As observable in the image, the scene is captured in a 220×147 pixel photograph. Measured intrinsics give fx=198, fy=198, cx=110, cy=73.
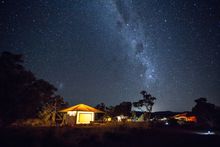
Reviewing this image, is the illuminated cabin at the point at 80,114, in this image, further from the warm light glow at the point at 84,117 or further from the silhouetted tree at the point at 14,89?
the silhouetted tree at the point at 14,89

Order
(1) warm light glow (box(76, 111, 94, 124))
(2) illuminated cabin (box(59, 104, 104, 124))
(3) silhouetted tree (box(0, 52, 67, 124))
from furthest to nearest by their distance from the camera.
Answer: (1) warm light glow (box(76, 111, 94, 124)) < (2) illuminated cabin (box(59, 104, 104, 124)) < (3) silhouetted tree (box(0, 52, 67, 124))

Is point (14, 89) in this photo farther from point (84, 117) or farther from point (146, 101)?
point (146, 101)

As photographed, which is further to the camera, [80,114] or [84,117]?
[84,117]

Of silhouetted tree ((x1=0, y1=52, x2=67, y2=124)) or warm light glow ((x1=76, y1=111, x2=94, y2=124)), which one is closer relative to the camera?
silhouetted tree ((x1=0, y1=52, x2=67, y2=124))

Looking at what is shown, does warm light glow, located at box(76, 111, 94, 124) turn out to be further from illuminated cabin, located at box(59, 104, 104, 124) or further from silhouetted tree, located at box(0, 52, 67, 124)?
silhouetted tree, located at box(0, 52, 67, 124)

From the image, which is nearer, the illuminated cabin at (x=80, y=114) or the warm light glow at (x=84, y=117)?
the illuminated cabin at (x=80, y=114)

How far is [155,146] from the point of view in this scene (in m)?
10.4

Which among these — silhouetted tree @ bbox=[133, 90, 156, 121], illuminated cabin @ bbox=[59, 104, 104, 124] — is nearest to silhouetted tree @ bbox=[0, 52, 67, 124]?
illuminated cabin @ bbox=[59, 104, 104, 124]

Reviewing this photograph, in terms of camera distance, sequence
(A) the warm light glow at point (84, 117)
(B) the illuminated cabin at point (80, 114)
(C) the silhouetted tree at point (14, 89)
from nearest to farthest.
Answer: (C) the silhouetted tree at point (14, 89), (B) the illuminated cabin at point (80, 114), (A) the warm light glow at point (84, 117)

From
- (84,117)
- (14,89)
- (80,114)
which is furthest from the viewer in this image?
(84,117)

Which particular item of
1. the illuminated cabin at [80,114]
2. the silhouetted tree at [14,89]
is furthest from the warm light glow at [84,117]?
the silhouetted tree at [14,89]

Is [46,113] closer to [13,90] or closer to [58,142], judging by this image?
[13,90]

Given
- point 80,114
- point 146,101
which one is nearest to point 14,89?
point 80,114

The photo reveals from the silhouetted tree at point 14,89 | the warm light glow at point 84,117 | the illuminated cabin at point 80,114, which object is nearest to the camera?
the silhouetted tree at point 14,89
